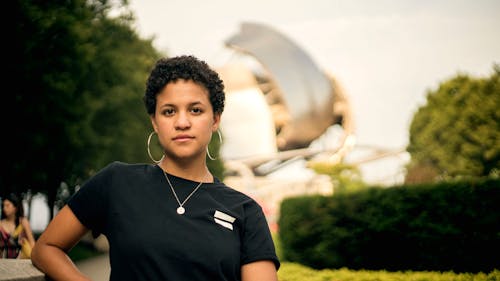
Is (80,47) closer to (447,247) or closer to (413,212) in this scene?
(413,212)

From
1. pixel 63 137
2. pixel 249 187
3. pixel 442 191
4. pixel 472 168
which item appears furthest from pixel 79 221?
pixel 249 187

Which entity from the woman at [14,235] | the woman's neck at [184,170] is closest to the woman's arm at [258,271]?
the woman's neck at [184,170]

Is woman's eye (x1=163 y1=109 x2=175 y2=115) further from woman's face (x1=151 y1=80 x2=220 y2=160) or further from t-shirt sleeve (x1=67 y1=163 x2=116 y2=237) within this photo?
t-shirt sleeve (x1=67 y1=163 x2=116 y2=237)

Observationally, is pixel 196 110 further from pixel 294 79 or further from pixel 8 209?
pixel 294 79

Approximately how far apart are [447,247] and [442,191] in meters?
0.99

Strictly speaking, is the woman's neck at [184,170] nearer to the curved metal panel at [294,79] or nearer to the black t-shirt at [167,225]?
the black t-shirt at [167,225]

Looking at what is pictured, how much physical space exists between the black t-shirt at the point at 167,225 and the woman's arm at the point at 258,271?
20 millimetres

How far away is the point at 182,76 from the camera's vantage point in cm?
201

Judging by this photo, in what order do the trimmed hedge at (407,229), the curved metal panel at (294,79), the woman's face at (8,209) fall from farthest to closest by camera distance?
the curved metal panel at (294,79)
the trimmed hedge at (407,229)
the woman's face at (8,209)

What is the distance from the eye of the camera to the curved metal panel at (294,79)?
165 feet

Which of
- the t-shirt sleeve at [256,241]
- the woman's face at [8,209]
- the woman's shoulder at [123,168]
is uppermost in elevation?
the woman's shoulder at [123,168]

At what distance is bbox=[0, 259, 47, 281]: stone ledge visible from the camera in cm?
192

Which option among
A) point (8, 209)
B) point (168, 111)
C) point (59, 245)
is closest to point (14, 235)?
point (8, 209)

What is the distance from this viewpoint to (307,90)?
167 ft
